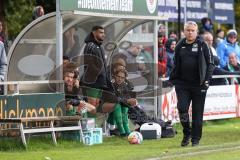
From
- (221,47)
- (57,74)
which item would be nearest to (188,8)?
(221,47)

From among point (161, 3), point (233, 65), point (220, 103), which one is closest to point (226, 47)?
point (233, 65)

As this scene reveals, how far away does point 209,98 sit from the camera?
22.0m

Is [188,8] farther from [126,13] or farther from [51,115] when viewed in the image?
[51,115]

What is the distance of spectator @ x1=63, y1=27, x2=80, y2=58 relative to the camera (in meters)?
17.9

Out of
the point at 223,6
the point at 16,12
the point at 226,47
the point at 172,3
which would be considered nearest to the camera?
the point at 226,47

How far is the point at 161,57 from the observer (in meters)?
21.3

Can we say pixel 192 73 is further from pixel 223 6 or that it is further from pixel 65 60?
pixel 223 6

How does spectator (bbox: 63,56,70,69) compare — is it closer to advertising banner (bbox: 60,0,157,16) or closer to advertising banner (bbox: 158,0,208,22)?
advertising banner (bbox: 60,0,157,16)

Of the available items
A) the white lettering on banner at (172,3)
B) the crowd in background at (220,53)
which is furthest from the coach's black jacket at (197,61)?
the white lettering on banner at (172,3)

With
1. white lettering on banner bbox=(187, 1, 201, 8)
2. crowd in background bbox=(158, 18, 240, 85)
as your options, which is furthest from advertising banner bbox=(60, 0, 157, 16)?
white lettering on banner bbox=(187, 1, 201, 8)

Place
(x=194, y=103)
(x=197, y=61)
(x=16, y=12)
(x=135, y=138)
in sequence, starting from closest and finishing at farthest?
(x=197, y=61) < (x=194, y=103) < (x=135, y=138) < (x=16, y=12)

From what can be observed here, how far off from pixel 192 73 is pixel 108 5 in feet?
9.11

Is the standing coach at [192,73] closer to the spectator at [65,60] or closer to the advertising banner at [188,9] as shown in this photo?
the spectator at [65,60]

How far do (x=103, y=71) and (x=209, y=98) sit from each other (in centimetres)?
524
